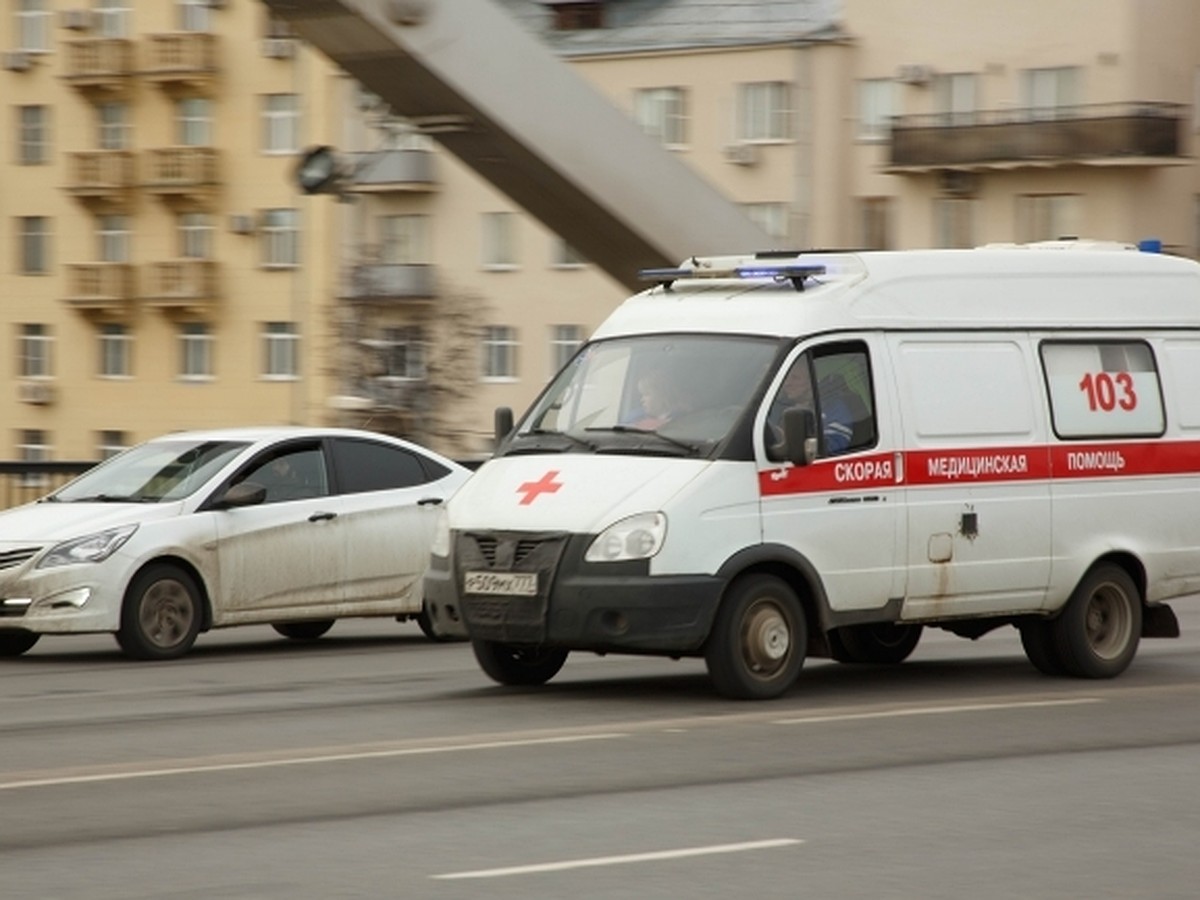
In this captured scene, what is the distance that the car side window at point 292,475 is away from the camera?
58.2ft

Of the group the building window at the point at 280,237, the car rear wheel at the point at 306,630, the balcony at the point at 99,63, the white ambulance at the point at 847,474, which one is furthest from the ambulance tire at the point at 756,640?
the balcony at the point at 99,63

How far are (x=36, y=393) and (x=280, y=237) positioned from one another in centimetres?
939

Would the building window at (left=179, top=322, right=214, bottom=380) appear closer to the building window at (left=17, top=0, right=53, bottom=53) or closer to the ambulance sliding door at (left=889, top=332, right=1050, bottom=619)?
the building window at (left=17, top=0, right=53, bottom=53)

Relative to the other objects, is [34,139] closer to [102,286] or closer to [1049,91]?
[102,286]

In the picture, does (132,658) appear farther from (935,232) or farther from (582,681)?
(935,232)

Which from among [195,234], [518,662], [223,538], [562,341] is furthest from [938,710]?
[195,234]

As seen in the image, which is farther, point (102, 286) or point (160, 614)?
point (102, 286)

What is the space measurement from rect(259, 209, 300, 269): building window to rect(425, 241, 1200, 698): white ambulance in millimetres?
59883

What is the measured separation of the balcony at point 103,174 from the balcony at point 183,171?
28.7 inches

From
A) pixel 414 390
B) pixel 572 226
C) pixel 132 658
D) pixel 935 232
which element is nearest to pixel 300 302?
pixel 935 232

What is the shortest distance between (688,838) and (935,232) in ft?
181

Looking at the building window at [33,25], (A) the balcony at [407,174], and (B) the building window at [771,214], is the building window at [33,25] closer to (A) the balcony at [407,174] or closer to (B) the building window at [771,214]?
(A) the balcony at [407,174]

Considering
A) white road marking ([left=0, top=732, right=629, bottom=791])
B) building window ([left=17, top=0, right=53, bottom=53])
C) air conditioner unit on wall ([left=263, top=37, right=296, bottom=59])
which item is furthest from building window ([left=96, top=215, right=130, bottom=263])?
white road marking ([left=0, top=732, right=629, bottom=791])

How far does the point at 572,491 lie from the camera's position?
→ 13.5 meters
